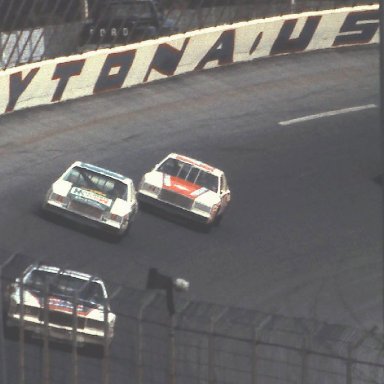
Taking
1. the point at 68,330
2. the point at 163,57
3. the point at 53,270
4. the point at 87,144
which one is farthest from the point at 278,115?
the point at 68,330

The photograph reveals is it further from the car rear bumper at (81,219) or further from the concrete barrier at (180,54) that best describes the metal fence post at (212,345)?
the concrete barrier at (180,54)

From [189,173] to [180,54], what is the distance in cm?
705

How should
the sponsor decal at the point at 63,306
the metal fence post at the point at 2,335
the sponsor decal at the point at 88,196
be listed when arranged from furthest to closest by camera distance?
1. the sponsor decal at the point at 88,196
2. the sponsor decal at the point at 63,306
3. the metal fence post at the point at 2,335

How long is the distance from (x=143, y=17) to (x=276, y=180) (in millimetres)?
7612

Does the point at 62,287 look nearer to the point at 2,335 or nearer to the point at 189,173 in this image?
the point at 2,335

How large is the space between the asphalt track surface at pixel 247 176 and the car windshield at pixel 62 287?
9305mm

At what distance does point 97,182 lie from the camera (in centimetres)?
2308

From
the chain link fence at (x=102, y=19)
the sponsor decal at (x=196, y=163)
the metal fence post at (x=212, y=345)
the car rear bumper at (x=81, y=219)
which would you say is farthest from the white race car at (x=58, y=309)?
the chain link fence at (x=102, y=19)

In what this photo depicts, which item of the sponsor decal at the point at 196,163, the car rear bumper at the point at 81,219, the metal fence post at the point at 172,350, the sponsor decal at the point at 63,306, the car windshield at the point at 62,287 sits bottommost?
the metal fence post at the point at 172,350

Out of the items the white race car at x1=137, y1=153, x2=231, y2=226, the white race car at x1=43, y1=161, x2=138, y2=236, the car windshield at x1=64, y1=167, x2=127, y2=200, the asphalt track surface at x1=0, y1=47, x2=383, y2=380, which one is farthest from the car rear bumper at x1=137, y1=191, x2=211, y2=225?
the car windshield at x1=64, y1=167, x2=127, y2=200

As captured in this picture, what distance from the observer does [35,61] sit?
2748 centimetres

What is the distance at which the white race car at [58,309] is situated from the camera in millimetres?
10188

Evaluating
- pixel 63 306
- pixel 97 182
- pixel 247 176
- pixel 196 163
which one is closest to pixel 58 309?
pixel 63 306

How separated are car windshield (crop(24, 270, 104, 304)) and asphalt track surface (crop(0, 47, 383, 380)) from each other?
931cm
